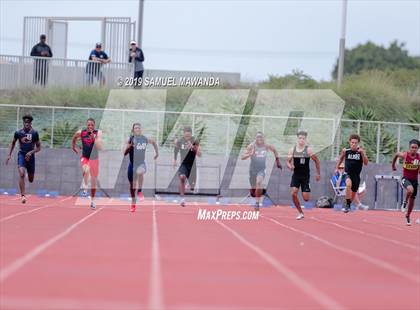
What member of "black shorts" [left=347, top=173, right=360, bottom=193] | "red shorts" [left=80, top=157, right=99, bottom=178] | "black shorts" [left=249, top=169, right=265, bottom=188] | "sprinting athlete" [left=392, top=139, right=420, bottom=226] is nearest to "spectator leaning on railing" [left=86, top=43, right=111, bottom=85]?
"black shorts" [left=249, top=169, right=265, bottom=188]

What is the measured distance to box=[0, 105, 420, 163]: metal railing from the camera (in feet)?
110

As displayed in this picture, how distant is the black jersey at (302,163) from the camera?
22234 millimetres

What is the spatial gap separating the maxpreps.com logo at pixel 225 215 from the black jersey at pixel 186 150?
1428 mm

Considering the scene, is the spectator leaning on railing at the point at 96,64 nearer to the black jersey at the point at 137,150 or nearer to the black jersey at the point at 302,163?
the black jersey at the point at 137,150

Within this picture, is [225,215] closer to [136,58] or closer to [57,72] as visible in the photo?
[136,58]

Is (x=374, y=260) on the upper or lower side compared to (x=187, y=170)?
lower

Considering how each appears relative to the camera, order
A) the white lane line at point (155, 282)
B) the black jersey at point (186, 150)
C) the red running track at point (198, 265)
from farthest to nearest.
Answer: the black jersey at point (186, 150) < the red running track at point (198, 265) < the white lane line at point (155, 282)

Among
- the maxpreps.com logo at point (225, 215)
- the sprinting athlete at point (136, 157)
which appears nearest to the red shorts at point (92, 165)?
the sprinting athlete at point (136, 157)

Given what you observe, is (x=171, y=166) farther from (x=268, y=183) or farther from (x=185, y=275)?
(x=185, y=275)

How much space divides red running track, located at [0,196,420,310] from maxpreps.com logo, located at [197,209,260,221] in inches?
74.5

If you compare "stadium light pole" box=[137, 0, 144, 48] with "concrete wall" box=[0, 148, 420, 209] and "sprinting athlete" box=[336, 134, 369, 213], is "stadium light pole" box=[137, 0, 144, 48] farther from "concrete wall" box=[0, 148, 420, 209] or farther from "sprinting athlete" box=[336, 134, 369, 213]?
"sprinting athlete" box=[336, 134, 369, 213]

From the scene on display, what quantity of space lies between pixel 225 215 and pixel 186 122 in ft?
37.1

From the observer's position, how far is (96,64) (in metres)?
38.4

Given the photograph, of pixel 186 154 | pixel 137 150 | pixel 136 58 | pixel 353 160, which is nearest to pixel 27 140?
pixel 137 150
